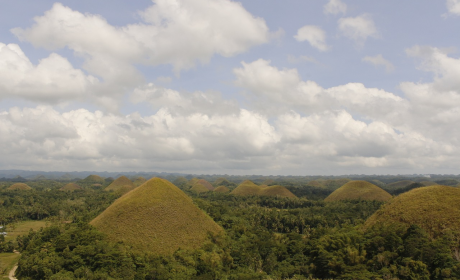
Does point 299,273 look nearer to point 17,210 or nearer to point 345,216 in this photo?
point 345,216

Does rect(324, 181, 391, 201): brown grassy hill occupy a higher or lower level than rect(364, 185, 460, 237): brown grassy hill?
lower

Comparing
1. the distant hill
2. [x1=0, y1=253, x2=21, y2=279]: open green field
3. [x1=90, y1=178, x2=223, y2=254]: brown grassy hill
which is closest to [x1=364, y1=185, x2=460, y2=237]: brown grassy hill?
[x1=90, y1=178, x2=223, y2=254]: brown grassy hill

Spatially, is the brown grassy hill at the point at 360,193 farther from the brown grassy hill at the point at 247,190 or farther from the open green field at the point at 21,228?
the open green field at the point at 21,228

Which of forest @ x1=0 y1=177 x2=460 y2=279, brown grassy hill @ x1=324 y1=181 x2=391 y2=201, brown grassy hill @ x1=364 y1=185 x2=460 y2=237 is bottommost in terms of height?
forest @ x1=0 y1=177 x2=460 y2=279

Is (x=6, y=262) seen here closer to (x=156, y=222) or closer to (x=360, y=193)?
(x=156, y=222)

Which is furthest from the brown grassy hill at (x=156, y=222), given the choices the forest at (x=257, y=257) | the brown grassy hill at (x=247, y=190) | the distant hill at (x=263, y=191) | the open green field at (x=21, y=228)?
the brown grassy hill at (x=247, y=190)

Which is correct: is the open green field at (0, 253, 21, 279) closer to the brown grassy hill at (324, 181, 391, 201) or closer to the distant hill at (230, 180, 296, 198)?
the distant hill at (230, 180, 296, 198)

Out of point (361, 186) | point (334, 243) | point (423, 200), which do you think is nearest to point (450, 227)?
point (423, 200)
